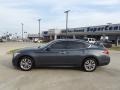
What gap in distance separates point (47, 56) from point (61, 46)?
0.85 m

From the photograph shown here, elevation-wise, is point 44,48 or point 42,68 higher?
point 44,48

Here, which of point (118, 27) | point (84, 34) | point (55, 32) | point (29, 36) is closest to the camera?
point (118, 27)

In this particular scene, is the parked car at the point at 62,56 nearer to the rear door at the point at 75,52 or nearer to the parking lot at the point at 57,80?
the rear door at the point at 75,52

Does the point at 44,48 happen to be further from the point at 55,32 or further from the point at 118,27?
the point at 55,32

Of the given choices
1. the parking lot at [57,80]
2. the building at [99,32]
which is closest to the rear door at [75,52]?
the parking lot at [57,80]

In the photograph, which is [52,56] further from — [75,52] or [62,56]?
[75,52]

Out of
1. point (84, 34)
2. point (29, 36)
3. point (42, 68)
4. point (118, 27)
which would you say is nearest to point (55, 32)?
point (84, 34)

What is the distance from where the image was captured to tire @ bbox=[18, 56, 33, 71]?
12312 millimetres

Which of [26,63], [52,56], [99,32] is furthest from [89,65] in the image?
[99,32]

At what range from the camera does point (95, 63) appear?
12.6 m

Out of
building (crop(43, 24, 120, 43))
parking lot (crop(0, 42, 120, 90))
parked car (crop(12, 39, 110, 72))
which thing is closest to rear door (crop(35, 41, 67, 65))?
parked car (crop(12, 39, 110, 72))

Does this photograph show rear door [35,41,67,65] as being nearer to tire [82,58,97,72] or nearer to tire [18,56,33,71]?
tire [18,56,33,71]

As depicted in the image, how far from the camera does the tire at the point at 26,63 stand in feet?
40.4

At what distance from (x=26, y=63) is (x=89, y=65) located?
9.30 ft
